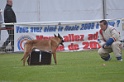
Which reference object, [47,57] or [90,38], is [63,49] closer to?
[90,38]

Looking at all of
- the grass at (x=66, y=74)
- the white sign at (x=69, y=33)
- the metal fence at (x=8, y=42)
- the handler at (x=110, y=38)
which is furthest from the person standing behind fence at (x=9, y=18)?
the grass at (x=66, y=74)

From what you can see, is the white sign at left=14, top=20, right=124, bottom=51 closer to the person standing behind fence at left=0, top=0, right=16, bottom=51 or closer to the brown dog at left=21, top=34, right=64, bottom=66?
the person standing behind fence at left=0, top=0, right=16, bottom=51

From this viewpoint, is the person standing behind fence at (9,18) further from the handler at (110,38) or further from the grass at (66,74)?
the grass at (66,74)

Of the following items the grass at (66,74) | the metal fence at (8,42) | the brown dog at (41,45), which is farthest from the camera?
the metal fence at (8,42)

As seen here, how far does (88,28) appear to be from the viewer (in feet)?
61.3

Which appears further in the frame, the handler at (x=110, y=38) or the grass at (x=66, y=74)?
the handler at (x=110, y=38)

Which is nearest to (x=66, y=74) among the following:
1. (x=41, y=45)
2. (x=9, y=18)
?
(x=41, y=45)

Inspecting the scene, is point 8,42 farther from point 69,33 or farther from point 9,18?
point 69,33

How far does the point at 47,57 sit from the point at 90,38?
602 cm

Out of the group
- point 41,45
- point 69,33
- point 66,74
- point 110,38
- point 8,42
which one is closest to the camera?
point 66,74

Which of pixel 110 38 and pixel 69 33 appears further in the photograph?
pixel 69 33

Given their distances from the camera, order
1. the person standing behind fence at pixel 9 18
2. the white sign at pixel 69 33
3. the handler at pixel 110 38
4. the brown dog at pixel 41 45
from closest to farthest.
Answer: the brown dog at pixel 41 45, the handler at pixel 110 38, the person standing behind fence at pixel 9 18, the white sign at pixel 69 33

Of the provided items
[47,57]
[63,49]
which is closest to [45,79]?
[47,57]

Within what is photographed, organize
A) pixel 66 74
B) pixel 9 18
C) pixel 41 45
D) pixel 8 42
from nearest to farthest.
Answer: pixel 66 74, pixel 41 45, pixel 8 42, pixel 9 18
